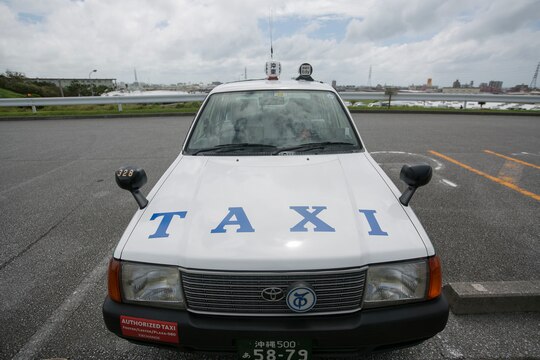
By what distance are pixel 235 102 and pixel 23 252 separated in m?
2.55

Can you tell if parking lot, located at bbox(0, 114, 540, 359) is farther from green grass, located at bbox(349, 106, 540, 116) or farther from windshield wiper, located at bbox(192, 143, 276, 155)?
green grass, located at bbox(349, 106, 540, 116)

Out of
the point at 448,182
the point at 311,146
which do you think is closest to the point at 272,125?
the point at 311,146

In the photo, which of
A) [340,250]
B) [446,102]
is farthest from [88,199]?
[446,102]

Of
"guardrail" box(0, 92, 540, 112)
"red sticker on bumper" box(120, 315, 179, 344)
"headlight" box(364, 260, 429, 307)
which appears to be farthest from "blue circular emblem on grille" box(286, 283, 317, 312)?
"guardrail" box(0, 92, 540, 112)

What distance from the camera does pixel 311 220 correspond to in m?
1.62

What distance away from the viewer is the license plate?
1446 millimetres

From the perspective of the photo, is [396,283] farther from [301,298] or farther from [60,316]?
[60,316]

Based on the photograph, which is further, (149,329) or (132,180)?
(132,180)

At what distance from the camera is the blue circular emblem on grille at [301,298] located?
1.42m

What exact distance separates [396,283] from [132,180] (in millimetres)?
1587

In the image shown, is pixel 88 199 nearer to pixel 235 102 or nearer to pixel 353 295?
pixel 235 102

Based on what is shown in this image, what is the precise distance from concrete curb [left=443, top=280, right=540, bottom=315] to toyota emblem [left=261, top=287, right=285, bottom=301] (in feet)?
4.91

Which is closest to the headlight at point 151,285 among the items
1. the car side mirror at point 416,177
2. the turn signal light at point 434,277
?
the turn signal light at point 434,277

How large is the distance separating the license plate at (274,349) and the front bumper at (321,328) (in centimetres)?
3
